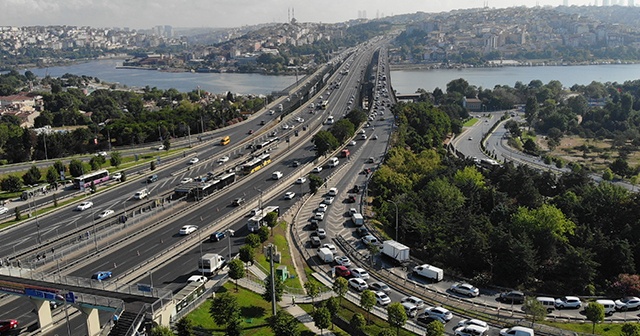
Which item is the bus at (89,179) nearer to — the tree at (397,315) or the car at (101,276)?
the car at (101,276)

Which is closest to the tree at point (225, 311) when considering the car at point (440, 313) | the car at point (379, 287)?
the car at point (379, 287)

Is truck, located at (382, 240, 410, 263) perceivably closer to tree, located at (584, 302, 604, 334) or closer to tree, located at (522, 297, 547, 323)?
tree, located at (522, 297, 547, 323)

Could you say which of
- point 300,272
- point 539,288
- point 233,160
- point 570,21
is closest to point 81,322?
point 300,272

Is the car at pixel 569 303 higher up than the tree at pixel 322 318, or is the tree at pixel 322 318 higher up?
the tree at pixel 322 318

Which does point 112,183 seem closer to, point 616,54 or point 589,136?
point 589,136

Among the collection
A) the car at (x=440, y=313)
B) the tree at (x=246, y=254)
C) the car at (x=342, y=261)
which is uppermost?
the tree at (x=246, y=254)

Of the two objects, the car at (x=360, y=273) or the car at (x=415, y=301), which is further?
the car at (x=360, y=273)

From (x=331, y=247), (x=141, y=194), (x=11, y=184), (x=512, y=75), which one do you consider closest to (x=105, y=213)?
(x=141, y=194)
